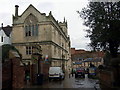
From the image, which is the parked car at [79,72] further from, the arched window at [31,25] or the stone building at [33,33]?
the arched window at [31,25]

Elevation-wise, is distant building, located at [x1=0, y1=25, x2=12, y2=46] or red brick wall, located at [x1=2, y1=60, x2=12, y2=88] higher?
distant building, located at [x1=0, y1=25, x2=12, y2=46]

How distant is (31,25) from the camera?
3731cm

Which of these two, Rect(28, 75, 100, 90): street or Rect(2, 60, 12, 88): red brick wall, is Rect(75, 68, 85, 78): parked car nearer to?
Rect(28, 75, 100, 90): street

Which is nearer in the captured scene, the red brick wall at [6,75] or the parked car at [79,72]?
the red brick wall at [6,75]

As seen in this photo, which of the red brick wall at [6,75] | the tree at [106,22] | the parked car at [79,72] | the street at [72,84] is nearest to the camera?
the red brick wall at [6,75]

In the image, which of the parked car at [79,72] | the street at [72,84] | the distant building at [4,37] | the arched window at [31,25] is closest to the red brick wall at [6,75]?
the street at [72,84]

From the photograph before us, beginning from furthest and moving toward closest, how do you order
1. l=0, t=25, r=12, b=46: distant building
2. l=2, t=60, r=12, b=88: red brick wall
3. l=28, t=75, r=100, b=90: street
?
l=0, t=25, r=12, b=46: distant building, l=28, t=75, r=100, b=90: street, l=2, t=60, r=12, b=88: red brick wall

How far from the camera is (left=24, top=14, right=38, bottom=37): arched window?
3711 centimetres

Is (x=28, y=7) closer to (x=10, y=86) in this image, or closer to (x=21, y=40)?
(x=21, y=40)

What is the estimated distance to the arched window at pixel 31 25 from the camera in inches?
1461

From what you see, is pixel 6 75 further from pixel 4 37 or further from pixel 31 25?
pixel 4 37

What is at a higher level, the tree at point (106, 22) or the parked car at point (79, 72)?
the tree at point (106, 22)

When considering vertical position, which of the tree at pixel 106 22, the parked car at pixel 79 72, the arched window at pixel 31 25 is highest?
the arched window at pixel 31 25

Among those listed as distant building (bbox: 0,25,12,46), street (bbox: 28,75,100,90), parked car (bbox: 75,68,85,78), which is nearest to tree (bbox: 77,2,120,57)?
street (bbox: 28,75,100,90)
